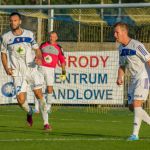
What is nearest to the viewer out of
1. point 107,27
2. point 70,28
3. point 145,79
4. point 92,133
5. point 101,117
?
point 145,79

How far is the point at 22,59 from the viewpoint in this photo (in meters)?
17.6

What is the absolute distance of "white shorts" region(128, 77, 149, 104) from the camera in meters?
14.7

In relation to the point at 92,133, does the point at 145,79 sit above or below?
above

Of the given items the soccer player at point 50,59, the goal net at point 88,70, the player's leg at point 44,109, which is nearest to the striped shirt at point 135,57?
the player's leg at point 44,109

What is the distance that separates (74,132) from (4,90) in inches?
369

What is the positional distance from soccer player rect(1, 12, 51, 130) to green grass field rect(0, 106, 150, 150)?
735 mm

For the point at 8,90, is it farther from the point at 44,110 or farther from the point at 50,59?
the point at 44,110

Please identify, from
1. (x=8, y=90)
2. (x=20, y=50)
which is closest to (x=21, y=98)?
(x=20, y=50)

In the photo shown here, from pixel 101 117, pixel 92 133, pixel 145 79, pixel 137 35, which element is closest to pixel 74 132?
pixel 92 133

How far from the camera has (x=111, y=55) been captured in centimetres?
2544

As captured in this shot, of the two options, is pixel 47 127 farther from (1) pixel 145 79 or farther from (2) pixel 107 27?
(2) pixel 107 27

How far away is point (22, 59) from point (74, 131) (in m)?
1.93

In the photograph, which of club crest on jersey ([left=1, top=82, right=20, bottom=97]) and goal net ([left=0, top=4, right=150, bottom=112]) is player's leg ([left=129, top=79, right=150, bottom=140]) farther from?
club crest on jersey ([left=1, top=82, right=20, bottom=97])

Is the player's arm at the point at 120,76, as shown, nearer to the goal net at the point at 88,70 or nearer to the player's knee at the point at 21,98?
the player's knee at the point at 21,98
